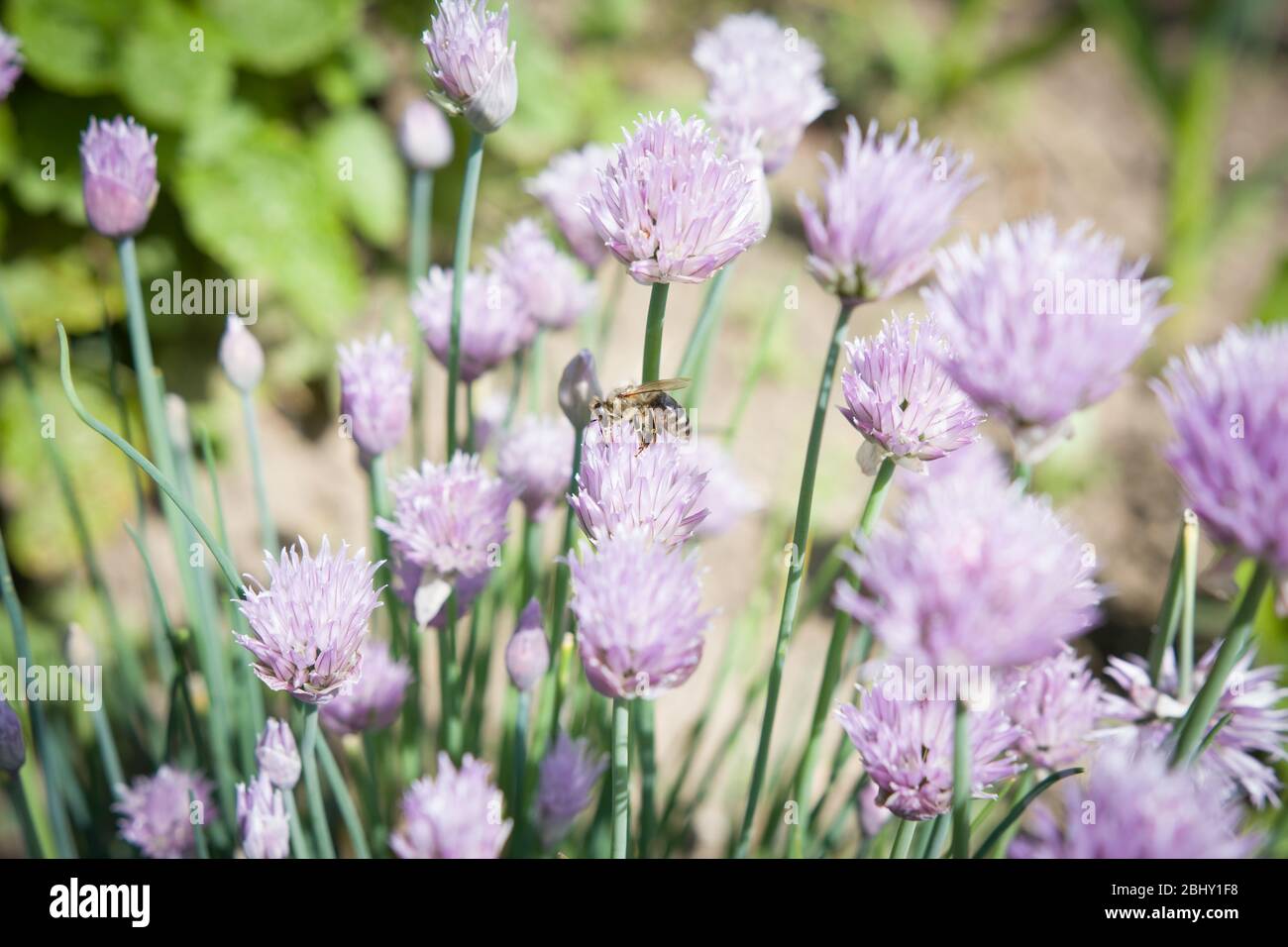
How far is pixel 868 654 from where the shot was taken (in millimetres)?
827

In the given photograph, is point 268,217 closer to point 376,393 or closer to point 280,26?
point 280,26

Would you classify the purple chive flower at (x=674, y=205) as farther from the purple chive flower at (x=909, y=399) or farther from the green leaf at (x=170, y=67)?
the green leaf at (x=170, y=67)

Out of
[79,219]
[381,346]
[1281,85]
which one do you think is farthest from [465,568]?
[1281,85]

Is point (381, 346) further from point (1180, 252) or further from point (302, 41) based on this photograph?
point (1180, 252)

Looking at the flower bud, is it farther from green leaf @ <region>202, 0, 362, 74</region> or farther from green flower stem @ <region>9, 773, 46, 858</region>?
green leaf @ <region>202, 0, 362, 74</region>

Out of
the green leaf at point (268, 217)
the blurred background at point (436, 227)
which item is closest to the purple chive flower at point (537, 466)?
the blurred background at point (436, 227)

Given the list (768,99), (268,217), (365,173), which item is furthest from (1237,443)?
(365,173)

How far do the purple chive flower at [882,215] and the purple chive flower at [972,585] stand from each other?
0.55ft

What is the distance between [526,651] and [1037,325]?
33cm

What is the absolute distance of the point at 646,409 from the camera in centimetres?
61

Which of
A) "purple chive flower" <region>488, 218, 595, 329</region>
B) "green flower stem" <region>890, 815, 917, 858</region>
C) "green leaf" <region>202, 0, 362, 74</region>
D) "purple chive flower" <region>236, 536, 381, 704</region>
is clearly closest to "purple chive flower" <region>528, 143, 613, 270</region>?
"purple chive flower" <region>488, 218, 595, 329</region>

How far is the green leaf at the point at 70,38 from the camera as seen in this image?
1.35m

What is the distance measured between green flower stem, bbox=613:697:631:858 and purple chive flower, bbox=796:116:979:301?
0.83ft
